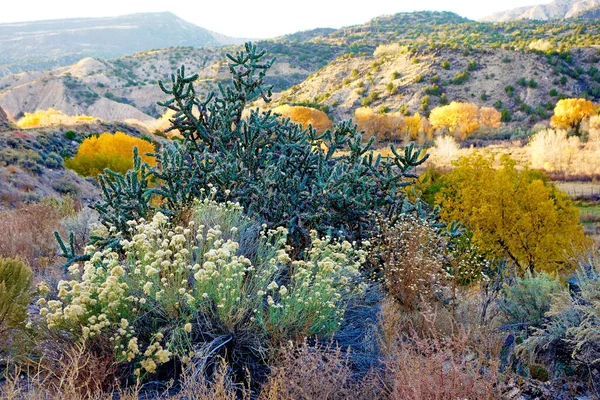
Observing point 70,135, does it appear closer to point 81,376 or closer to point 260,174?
point 260,174

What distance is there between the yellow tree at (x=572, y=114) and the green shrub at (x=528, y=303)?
53708 mm

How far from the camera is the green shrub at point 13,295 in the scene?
11.7 ft

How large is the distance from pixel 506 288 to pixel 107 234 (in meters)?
4.51

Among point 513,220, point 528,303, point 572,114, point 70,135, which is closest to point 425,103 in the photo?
point 572,114

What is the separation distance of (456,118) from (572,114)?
12013 mm

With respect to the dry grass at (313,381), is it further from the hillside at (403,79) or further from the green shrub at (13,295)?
the hillside at (403,79)

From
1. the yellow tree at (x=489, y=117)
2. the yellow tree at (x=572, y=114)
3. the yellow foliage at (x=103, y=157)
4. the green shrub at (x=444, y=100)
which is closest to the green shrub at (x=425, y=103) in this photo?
the green shrub at (x=444, y=100)

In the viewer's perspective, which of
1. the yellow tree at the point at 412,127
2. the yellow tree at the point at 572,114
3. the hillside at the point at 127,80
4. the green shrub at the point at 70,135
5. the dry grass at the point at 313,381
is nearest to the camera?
the dry grass at the point at 313,381

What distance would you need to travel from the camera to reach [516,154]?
4209cm

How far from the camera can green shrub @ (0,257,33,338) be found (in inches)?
140

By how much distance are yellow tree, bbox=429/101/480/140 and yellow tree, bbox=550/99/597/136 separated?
8.42 meters

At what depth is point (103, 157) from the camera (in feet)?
73.1

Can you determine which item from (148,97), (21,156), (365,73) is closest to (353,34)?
(365,73)

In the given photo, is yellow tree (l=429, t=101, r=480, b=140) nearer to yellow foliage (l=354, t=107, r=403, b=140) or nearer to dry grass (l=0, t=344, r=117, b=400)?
yellow foliage (l=354, t=107, r=403, b=140)
